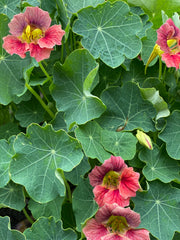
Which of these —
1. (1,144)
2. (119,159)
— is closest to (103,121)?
(119,159)

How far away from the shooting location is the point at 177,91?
1.36 m

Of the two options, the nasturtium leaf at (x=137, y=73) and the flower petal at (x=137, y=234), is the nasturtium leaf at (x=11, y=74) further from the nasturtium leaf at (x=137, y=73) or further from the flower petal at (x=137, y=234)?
the flower petal at (x=137, y=234)

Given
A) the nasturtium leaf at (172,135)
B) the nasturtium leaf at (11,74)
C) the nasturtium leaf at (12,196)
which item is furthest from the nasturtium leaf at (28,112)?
the nasturtium leaf at (172,135)

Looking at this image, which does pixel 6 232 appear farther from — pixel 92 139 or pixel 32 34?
pixel 32 34

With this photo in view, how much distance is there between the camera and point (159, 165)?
4.06 feet

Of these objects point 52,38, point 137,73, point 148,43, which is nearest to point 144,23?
point 148,43

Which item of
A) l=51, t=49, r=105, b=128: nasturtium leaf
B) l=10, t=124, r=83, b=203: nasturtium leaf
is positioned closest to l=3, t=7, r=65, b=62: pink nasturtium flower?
l=51, t=49, r=105, b=128: nasturtium leaf

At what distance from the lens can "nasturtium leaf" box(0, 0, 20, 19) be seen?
4.41 feet

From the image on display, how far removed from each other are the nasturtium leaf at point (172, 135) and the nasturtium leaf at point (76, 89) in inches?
9.5

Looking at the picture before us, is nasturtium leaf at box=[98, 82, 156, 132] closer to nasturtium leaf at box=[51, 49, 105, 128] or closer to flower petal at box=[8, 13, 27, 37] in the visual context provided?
nasturtium leaf at box=[51, 49, 105, 128]

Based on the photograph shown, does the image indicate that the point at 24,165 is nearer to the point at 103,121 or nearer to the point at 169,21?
the point at 103,121

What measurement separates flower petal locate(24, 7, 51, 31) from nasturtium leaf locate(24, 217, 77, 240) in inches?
23.6

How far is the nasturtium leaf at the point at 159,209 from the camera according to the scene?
1.13 m

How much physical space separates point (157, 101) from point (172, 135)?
13 centimetres
